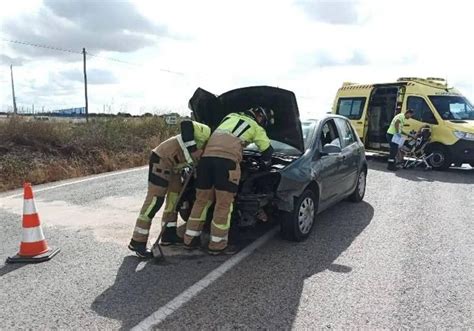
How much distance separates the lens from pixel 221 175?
180 inches

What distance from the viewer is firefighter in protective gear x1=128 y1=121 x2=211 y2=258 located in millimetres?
4684

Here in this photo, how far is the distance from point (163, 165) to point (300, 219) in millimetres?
1776

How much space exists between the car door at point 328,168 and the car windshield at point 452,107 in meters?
7.01

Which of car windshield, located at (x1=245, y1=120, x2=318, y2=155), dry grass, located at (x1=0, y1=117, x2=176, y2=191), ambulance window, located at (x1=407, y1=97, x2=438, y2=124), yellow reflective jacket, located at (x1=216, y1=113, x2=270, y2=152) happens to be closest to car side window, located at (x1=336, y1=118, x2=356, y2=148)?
car windshield, located at (x1=245, y1=120, x2=318, y2=155)

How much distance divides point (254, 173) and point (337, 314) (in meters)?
2.17

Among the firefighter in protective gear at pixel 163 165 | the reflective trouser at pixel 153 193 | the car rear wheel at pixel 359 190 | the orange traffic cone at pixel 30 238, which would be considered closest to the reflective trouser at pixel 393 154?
the car rear wheel at pixel 359 190

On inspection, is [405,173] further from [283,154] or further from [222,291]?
[222,291]

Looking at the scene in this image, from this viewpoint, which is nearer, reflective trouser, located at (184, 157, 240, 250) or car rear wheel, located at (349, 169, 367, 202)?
reflective trouser, located at (184, 157, 240, 250)

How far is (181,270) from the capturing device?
4.34 meters

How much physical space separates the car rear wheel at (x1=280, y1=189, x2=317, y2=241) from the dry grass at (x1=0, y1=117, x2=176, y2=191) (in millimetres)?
6614

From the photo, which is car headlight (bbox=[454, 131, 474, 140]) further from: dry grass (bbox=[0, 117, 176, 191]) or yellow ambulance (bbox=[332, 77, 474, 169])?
dry grass (bbox=[0, 117, 176, 191])

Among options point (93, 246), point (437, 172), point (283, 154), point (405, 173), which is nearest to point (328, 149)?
point (283, 154)

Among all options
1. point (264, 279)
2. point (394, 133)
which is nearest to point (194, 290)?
point (264, 279)

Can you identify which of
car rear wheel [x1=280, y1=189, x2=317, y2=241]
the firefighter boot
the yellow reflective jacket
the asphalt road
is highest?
the yellow reflective jacket
